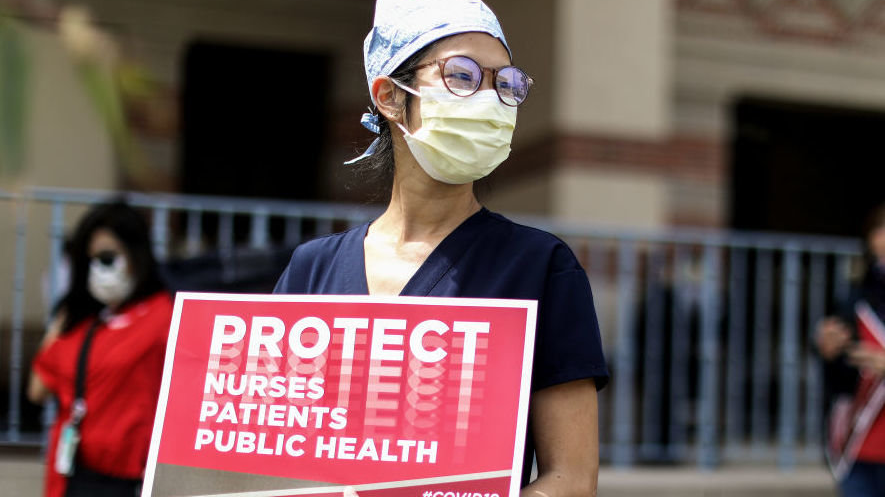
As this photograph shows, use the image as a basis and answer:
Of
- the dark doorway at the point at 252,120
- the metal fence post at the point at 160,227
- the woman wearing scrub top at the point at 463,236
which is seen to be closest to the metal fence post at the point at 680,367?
the metal fence post at the point at 160,227

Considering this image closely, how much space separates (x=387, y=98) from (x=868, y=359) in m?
3.47

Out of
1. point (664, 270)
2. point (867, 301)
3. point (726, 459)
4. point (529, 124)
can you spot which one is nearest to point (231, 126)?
point (529, 124)

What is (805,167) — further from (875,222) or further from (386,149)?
(386,149)

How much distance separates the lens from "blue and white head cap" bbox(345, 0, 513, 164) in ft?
6.45

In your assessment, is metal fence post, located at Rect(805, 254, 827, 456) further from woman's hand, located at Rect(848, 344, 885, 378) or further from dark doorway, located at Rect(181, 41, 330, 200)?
dark doorway, located at Rect(181, 41, 330, 200)

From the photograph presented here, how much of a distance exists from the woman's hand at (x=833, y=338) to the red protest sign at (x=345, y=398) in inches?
139

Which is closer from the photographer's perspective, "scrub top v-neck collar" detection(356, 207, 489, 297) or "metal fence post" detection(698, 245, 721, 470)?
"scrub top v-neck collar" detection(356, 207, 489, 297)

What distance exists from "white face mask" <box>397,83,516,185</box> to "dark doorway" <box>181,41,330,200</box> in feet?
25.4

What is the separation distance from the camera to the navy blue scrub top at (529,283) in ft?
6.16

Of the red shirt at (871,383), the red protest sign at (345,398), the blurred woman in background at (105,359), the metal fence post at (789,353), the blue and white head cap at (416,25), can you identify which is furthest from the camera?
the metal fence post at (789,353)

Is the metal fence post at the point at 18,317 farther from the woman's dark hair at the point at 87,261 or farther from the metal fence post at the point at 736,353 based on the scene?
the metal fence post at the point at 736,353

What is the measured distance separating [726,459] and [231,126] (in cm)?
499

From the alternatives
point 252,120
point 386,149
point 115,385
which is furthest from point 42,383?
point 252,120

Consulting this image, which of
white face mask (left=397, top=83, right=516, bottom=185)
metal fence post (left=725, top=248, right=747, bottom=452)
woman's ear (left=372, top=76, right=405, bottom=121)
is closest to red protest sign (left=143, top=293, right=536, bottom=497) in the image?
white face mask (left=397, top=83, right=516, bottom=185)
